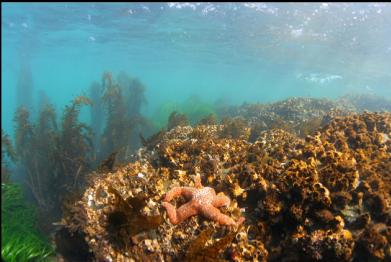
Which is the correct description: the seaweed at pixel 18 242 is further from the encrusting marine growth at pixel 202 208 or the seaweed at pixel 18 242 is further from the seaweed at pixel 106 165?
the encrusting marine growth at pixel 202 208

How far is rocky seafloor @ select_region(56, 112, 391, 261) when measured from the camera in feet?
13.6

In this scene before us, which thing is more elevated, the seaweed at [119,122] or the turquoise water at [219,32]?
the turquoise water at [219,32]

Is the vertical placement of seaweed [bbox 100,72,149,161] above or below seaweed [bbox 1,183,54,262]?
below

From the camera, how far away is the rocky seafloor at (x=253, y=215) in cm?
415

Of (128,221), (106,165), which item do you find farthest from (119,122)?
(128,221)

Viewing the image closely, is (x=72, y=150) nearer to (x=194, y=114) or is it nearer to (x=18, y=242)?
(x=18, y=242)

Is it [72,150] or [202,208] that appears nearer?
[202,208]

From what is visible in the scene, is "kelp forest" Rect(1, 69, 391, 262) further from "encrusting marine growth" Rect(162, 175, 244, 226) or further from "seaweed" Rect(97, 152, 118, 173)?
"encrusting marine growth" Rect(162, 175, 244, 226)

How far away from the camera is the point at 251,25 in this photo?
26844 mm

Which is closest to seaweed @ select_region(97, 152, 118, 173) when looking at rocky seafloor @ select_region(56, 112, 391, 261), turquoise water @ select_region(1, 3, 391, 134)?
rocky seafloor @ select_region(56, 112, 391, 261)

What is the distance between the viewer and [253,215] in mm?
4812

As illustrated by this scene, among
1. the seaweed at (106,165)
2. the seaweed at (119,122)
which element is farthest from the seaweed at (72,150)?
the seaweed at (106,165)

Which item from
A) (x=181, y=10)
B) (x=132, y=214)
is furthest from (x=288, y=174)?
(x=181, y=10)

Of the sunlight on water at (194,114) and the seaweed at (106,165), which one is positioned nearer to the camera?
the sunlight on water at (194,114)
